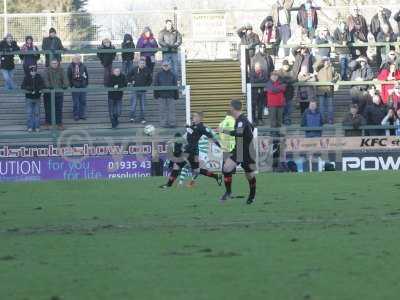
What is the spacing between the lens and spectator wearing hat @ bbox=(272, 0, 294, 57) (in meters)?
35.4

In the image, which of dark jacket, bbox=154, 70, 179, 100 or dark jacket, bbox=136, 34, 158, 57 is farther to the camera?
dark jacket, bbox=136, 34, 158, 57

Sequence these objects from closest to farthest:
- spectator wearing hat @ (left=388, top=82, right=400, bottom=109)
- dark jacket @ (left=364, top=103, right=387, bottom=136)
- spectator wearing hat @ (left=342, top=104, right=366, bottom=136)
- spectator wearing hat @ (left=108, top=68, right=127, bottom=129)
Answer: spectator wearing hat @ (left=342, top=104, right=366, bottom=136)
dark jacket @ (left=364, top=103, right=387, bottom=136)
spectator wearing hat @ (left=388, top=82, right=400, bottom=109)
spectator wearing hat @ (left=108, top=68, right=127, bottom=129)

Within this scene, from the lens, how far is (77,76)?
1316 inches

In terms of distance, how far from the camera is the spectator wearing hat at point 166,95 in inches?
1304

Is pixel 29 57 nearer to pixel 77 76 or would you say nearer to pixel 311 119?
pixel 77 76

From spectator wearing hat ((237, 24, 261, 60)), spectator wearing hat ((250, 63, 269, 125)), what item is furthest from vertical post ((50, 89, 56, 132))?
spectator wearing hat ((237, 24, 261, 60))

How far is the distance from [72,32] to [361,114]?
39.0ft

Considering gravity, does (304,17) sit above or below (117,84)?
above

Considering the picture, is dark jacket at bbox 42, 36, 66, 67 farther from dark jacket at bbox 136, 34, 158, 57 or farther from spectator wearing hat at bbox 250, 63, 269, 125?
spectator wearing hat at bbox 250, 63, 269, 125

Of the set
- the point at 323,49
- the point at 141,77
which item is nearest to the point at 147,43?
the point at 141,77

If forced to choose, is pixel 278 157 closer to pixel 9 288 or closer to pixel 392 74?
pixel 392 74

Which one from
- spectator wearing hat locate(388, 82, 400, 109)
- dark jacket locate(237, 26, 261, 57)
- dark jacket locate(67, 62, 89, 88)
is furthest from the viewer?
dark jacket locate(237, 26, 261, 57)

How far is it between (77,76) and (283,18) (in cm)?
730

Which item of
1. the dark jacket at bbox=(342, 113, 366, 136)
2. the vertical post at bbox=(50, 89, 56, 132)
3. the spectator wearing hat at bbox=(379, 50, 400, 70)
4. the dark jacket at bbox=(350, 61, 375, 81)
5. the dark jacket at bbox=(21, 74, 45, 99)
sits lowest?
the dark jacket at bbox=(342, 113, 366, 136)
